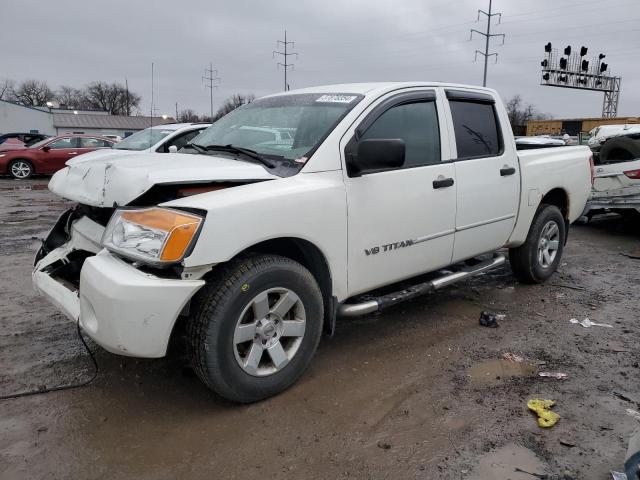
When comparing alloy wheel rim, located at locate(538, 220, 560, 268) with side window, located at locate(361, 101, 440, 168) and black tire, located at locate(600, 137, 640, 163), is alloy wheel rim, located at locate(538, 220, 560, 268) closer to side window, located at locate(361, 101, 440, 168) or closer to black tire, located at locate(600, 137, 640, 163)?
side window, located at locate(361, 101, 440, 168)

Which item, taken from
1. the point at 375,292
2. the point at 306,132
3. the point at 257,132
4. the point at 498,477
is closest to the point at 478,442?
the point at 498,477

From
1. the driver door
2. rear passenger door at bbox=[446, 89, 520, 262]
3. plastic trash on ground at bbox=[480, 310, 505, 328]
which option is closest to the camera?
rear passenger door at bbox=[446, 89, 520, 262]

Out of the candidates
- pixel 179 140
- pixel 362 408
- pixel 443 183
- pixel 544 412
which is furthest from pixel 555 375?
pixel 179 140

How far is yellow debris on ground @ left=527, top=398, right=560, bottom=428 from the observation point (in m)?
2.77

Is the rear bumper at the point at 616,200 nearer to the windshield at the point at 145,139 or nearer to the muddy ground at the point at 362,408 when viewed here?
the muddy ground at the point at 362,408

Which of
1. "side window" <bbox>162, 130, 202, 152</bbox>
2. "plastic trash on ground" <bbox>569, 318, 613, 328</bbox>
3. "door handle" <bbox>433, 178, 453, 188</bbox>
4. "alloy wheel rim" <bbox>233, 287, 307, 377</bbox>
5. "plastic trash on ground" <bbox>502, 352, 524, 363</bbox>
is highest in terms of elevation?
"side window" <bbox>162, 130, 202, 152</bbox>

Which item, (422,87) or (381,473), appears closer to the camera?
(381,473)

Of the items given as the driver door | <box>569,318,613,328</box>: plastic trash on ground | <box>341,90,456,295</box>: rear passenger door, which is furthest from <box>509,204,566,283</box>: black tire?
the driver door

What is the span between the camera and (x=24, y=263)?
5945 mm

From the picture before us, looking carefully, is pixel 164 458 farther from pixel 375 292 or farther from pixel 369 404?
pixel 375 292

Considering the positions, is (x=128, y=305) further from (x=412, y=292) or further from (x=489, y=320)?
(x=489, y=320)

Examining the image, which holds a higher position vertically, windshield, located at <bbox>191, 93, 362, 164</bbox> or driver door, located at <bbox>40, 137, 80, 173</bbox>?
windshield, located at <bbox>191, 93, 362, 164</bbox>

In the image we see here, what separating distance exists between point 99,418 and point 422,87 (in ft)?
10.2

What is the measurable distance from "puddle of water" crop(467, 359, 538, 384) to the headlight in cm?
206
